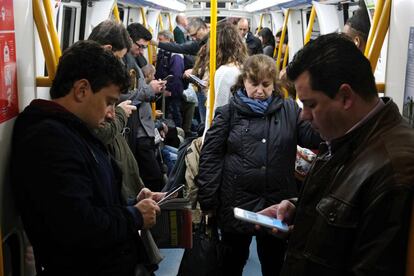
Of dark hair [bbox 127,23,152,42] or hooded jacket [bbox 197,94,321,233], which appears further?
dark hair [bbox 127,23,152,42]

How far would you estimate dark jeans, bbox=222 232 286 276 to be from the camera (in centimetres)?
300

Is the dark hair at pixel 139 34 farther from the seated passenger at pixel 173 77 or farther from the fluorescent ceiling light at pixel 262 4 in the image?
the fluorescent ceiling light at pixel 262 4

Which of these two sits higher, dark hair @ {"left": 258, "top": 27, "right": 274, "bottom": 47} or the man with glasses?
dark hair @ {"left": 258, "top": 27, "right": 274, "bottom": 47}

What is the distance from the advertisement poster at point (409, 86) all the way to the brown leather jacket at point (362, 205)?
25.2 inches

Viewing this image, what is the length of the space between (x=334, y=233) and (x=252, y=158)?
145 centimetres

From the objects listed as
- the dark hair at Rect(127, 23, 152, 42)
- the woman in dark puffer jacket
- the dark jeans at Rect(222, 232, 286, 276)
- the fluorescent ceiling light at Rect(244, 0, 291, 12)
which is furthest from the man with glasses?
the fluorescent ceiling light at Rect(244, 0, 291, 12)

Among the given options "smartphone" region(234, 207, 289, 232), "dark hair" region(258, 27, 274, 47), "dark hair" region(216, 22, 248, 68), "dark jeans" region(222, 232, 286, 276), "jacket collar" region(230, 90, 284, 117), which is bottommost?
"dark jeans" region(222, 232, 286, 276)

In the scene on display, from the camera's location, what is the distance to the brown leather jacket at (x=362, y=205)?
1299 millimetres

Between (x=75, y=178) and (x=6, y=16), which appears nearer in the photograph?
(x=75, y=178)

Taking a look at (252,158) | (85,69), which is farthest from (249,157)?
(85,69)

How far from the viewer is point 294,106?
9.81 feet

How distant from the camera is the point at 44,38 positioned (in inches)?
87.9

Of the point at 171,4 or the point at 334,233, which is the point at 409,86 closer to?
the point at 334,233

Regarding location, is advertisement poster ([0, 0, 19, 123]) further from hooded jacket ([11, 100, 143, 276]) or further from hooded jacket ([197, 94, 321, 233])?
hooded jacket ([197, 94, 321, 233])
